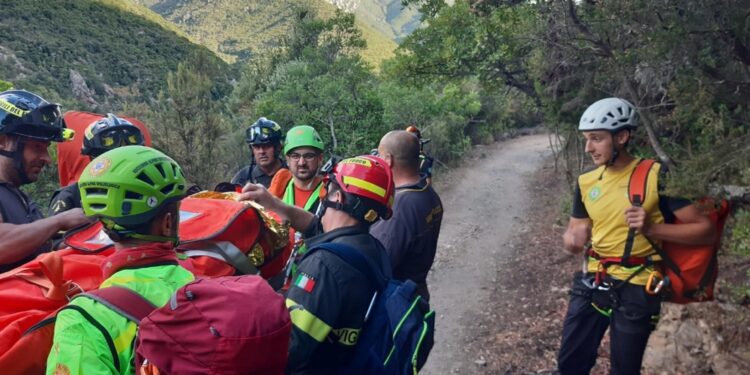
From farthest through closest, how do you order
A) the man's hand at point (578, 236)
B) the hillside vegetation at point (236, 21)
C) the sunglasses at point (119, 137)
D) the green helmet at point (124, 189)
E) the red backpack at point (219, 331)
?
1. the hillside vegetation at point (236, 21)
2. the man's hand at point (578, 236)
3. the sunglasses at point (119, 137)
4. the green helmet at point (124, 189)
5. the red backpack at point (219, 331)

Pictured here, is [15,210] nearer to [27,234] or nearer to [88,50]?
[27,234]

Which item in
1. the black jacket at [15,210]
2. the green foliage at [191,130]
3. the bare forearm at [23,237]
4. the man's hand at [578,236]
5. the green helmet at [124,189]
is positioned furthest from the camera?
the green foliage at [191,130]

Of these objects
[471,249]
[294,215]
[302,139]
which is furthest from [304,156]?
[471,249]

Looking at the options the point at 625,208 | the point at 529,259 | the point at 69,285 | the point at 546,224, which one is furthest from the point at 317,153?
the point at 546,224

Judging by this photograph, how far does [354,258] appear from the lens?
235 centimetres

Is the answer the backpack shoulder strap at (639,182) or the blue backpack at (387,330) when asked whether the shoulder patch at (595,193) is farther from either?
the blue backpack at (387,330)

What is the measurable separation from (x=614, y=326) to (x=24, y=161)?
13.5 ft

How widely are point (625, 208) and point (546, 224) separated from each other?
966cm

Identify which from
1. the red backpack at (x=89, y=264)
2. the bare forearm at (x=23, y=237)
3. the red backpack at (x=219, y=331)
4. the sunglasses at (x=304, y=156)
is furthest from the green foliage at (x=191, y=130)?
the red backpack at (x=219, y=331)

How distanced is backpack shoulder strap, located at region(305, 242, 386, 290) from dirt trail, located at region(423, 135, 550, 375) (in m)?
4.27

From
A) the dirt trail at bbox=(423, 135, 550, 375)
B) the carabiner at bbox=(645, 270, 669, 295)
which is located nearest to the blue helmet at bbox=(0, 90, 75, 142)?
the carabiner at bbox=(645, 270, 669, 295)

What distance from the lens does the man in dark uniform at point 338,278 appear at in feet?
7.27

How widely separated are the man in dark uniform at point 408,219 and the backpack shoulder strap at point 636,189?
4.52ft

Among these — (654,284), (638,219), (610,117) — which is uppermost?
(610,117)
